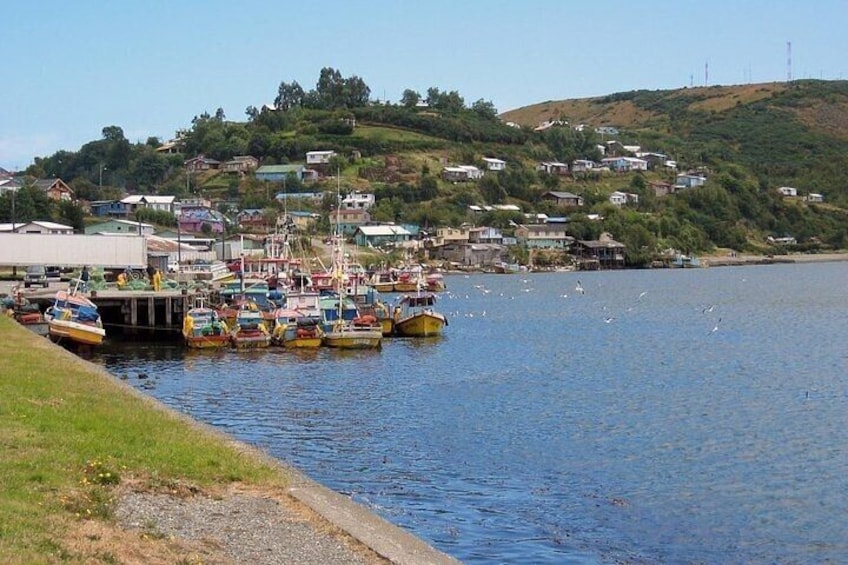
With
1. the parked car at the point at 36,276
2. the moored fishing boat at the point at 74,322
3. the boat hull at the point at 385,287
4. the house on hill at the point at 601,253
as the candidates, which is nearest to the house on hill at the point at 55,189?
the boat hull at the point at 385,287

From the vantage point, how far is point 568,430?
31.4m

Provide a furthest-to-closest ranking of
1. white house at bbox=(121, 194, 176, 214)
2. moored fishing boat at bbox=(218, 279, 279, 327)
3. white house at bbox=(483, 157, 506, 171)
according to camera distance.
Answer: white house at bbox=(483, 157, 506, 171), white house at bbox=(121, 194, 176, 214), moored fishing boat at bbox=(218, 279, 279, 327)

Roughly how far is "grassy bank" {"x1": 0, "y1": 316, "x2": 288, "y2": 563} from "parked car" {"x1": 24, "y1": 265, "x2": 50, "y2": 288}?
147 ft

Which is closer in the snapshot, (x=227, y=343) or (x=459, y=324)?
(x=227, y=343)

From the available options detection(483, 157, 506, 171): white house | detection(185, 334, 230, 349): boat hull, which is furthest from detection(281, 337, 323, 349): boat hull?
detection(483, 157, 506, 171): white house

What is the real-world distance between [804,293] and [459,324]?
4664 centimetres

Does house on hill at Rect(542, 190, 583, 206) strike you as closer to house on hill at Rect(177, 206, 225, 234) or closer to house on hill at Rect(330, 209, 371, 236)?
house on hill at Rect(330, 209, 371, 236)

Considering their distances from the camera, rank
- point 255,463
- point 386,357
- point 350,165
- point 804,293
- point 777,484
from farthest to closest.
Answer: point 350,165, point 804,293, point 386,357, point 777,484, point 255,463

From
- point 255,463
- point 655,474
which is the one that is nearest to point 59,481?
point 255,463

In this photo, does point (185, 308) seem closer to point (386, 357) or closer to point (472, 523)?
point (386, 357)

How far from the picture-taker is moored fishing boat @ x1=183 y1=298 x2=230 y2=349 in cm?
5244

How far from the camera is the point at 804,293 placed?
335 ft

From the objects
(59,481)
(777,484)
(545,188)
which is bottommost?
(777,484)

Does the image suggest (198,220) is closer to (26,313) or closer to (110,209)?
(110,209)
